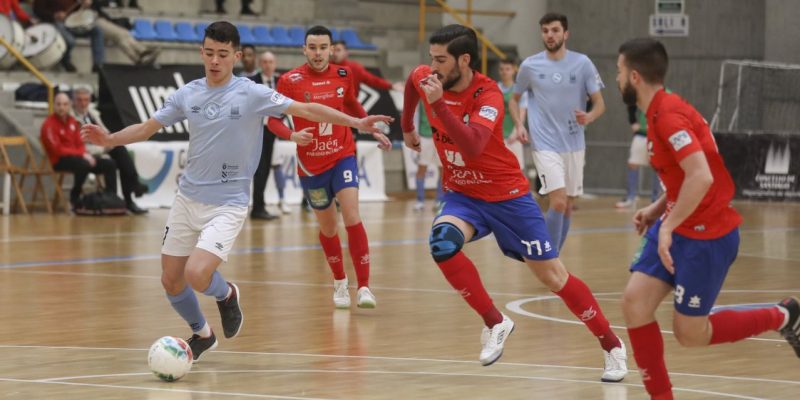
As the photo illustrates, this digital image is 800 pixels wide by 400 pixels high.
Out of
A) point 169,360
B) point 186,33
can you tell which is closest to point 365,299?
point 169,360

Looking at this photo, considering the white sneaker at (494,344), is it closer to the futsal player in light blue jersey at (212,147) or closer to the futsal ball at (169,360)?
the futsal player in light blue jersey at (212,147)

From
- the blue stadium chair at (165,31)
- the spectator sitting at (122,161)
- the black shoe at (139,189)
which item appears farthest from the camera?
the blue stadium chair at (165,31)

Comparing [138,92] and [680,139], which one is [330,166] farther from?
[138,92]

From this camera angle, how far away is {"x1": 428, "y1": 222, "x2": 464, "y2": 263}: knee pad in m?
7.12

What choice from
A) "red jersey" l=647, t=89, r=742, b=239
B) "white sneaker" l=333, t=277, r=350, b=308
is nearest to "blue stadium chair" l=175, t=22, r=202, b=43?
"white sneaker" l=333, t=277, r=350, b=308

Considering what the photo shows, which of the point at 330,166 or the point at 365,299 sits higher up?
the point at 330,166

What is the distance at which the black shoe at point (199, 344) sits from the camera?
7.44 meters

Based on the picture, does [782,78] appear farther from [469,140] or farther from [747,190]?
[469,140]

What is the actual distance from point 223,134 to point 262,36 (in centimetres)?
1587

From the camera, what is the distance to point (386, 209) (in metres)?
19.8

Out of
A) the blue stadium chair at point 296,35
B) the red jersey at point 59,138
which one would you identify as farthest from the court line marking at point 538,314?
the blue stadium chair at point 296,35

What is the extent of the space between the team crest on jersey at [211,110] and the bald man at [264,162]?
390 inches

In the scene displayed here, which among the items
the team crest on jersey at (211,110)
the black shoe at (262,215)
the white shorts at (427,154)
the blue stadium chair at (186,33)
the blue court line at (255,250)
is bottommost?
the black shoe at (262,215)

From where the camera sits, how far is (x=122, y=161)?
18.1 metres
